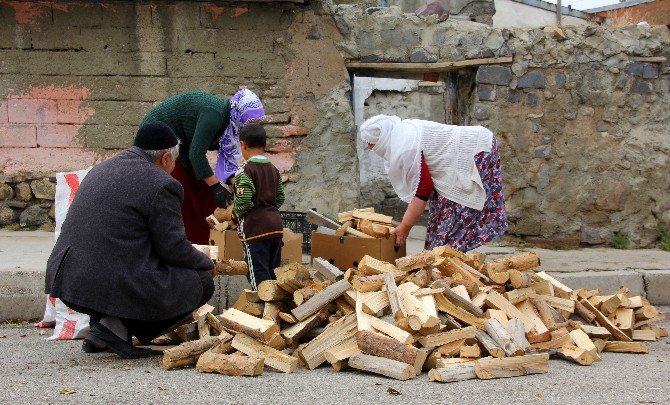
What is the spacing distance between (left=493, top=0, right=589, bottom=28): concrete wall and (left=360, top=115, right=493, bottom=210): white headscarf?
40.3ft

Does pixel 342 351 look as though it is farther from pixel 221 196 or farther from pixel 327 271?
pixel 221 196

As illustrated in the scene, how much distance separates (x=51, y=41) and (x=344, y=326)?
577cm

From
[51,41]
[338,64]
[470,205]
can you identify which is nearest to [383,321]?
[470,205]

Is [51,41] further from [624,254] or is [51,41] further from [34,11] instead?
[624,254]

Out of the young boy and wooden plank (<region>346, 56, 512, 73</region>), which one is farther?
wooden plank (<region>346, 56, 512, 73</region>)

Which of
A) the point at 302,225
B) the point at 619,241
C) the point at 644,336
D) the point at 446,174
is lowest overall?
the point at 619,241

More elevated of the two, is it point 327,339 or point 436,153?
point 436,153

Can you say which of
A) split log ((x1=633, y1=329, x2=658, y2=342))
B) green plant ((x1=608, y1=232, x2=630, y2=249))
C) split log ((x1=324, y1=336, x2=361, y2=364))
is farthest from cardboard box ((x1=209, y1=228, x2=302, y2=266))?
green plant ((x1=608, y1=232, x2=630, y2=249))

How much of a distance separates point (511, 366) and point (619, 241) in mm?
5821

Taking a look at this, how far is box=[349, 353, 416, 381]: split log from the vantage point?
452cm

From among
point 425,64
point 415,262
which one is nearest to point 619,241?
point 425,64

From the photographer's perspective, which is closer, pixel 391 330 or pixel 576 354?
pixel 391 330

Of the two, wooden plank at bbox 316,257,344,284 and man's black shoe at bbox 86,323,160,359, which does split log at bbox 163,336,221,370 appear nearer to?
man's black shoe at bbox 86,323,160,359

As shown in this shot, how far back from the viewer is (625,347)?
562 centimetres
